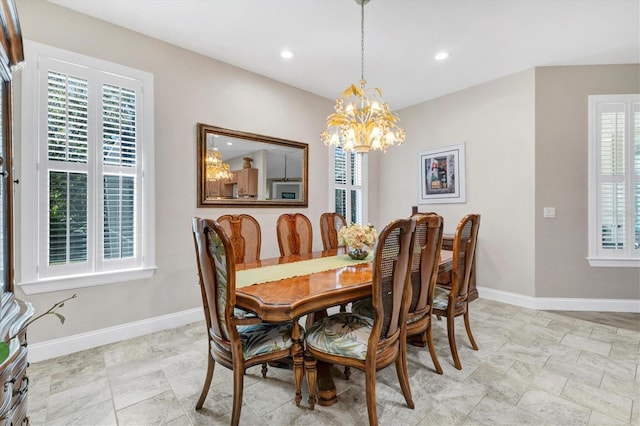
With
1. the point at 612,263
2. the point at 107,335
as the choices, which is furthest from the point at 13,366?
the point at 612,263

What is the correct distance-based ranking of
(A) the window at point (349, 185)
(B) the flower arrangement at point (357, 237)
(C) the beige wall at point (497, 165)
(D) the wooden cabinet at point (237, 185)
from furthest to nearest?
(A) the window at point (349, 185), (C) the beige wall at point (497, 165), (D) the wooden cabinet at point (237, 185), (B) the flower arrangement at point (357, 237)

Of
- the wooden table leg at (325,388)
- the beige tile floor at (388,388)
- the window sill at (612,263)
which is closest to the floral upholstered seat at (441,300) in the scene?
the beige tile floor at (388,388)

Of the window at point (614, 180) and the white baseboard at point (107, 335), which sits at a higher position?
the window at point (614, 180)

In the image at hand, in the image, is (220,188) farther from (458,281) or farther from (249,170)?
(458,281)

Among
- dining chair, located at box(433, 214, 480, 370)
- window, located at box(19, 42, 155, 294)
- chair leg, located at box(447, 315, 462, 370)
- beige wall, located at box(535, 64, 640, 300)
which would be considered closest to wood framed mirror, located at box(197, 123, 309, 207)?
window, located at box(19, 42, 155, 294)

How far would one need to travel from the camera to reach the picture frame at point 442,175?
418cm

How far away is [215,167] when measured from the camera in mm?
3289

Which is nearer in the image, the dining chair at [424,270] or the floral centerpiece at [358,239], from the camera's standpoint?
the dining chair at [424,270]

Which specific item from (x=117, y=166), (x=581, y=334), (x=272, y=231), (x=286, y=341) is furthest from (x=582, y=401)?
(x=117, y=166)

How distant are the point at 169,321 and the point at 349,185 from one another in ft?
10.1

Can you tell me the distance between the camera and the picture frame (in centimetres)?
418

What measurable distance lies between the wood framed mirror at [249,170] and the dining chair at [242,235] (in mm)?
776

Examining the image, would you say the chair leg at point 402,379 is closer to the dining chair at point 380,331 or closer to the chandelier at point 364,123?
the dining chair at point 380,331

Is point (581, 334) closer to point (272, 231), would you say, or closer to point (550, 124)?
point (550, 124)
